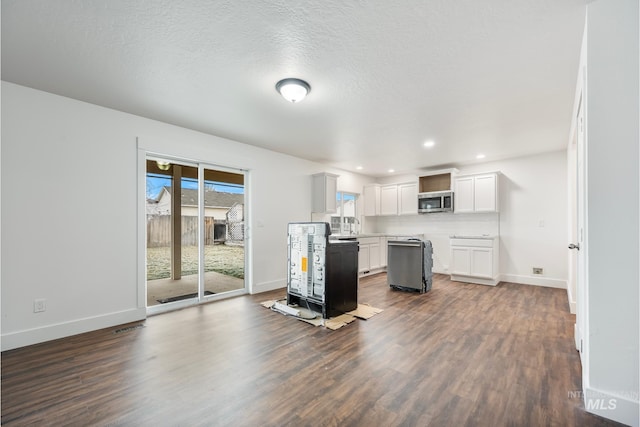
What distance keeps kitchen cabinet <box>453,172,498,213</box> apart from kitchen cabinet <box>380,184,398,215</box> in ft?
4.64

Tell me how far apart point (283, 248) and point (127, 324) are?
254 centimetres

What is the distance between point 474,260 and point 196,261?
5015 millimetres

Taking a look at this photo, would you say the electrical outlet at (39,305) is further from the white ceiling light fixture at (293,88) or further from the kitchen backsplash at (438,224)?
the kitchen backsplash at (438,224)

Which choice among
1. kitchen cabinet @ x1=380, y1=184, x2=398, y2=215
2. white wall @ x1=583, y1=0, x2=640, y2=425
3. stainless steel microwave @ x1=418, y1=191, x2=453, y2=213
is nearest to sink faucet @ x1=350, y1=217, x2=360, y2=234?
kitchen cabinet @ x1=380, y1=184, x2=398, y2=215

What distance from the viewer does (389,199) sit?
689cm

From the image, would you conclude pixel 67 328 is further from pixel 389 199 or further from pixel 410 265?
pixel 389 199

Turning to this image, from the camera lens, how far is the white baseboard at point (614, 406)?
5.06 ft

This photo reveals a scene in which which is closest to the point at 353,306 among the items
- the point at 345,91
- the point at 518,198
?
the point at 345,91

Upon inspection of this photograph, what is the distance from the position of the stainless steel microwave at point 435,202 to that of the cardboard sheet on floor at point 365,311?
3215 mm

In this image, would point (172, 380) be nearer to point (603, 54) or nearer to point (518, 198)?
point (603, 54)

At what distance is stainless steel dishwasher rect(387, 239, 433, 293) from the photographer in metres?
4.56

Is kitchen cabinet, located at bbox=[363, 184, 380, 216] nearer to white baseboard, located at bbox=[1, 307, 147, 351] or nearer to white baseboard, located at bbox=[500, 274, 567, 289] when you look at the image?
white baseboard, located at bbox=[500, 274, 567, 289]

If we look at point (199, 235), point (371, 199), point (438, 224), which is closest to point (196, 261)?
point (199, 235)

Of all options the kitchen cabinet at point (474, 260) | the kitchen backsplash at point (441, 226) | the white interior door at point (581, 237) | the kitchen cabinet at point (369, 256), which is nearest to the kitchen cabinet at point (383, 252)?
the kitchen cabinet at point (369, 256)
